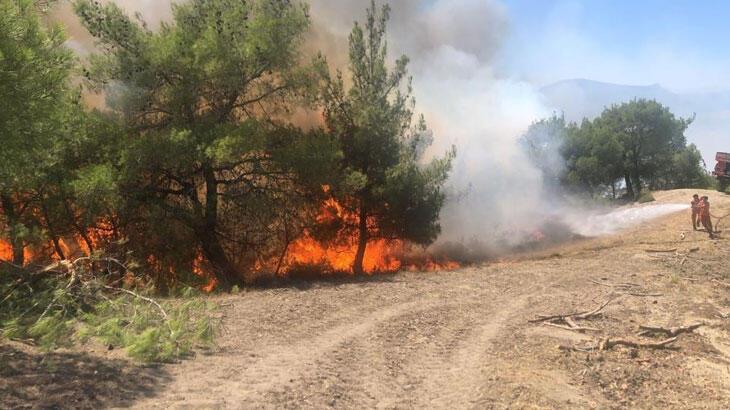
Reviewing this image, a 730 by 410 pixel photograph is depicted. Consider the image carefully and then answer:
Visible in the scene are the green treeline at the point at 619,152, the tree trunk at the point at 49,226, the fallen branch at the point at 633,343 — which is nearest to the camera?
the fallen branch at the point at 633,343

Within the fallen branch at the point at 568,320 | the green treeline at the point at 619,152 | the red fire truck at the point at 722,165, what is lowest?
the fallen branch at the point at 568,320

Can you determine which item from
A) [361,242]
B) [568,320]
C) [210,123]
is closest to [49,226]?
[210,123]

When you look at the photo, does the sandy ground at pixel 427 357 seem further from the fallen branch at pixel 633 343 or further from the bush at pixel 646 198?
the bush at pixel 646 198

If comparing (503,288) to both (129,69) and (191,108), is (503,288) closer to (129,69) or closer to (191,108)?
(191,108)

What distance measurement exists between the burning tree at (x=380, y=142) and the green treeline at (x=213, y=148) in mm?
54

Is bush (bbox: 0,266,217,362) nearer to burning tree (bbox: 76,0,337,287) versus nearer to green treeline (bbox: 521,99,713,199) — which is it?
burning tree (bbox: 76,0,337,287)

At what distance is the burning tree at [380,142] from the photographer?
19.0 metres

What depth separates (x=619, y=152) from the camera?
152ft

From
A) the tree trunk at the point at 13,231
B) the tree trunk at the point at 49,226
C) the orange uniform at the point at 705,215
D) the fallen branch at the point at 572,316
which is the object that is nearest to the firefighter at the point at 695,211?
the orange uniform at the point at 705,215

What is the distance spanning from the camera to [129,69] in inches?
595

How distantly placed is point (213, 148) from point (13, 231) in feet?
16.4

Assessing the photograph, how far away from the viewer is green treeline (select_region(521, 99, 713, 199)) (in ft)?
149

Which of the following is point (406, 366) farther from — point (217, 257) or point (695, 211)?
point (695, 211)

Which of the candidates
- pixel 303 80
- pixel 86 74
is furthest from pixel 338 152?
pixel 86 74
